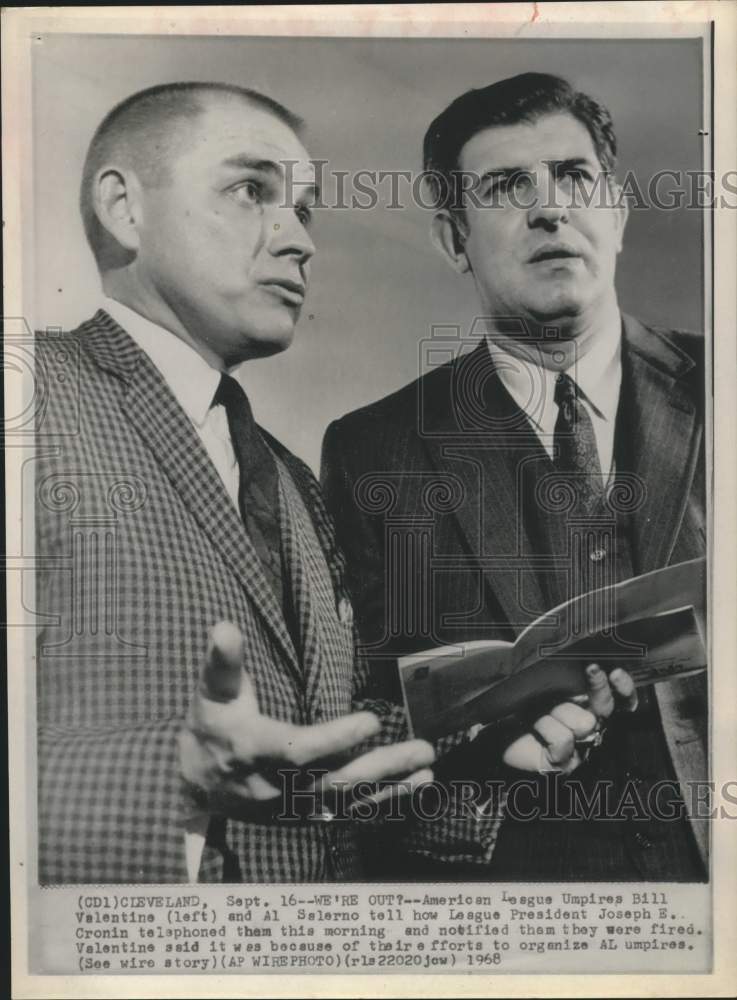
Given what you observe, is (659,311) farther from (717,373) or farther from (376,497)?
(376,497)

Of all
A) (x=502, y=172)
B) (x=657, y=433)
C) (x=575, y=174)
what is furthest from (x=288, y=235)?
(x=657, y=433)

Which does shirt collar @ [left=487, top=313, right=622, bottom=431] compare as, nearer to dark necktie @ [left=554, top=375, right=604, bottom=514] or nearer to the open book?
dark necktie @ [left=554, top=375, right=604, bottom=514]

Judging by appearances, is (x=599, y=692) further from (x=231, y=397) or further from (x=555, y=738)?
(x=231, y=397)

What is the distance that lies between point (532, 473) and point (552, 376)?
0.20m

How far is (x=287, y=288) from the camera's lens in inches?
79.0

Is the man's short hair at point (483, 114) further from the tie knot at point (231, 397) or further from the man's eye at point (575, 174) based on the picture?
the tie knot at point (231, 397)

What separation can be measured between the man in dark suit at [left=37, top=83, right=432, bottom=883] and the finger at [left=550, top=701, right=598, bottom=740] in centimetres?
28

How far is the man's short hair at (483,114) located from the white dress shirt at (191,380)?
58cm

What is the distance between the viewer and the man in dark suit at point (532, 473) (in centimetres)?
200

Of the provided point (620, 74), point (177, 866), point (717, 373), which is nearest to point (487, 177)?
point (620, 74)

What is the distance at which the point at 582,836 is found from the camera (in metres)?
2.01

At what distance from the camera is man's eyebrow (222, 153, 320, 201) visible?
1.98 meters

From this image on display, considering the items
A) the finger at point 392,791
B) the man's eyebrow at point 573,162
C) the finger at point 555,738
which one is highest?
the man's eyebrow at point 573,162

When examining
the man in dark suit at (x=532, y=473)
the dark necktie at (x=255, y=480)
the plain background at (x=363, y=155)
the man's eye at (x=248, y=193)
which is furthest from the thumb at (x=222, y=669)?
the man's eye at (x=248, y=193)
